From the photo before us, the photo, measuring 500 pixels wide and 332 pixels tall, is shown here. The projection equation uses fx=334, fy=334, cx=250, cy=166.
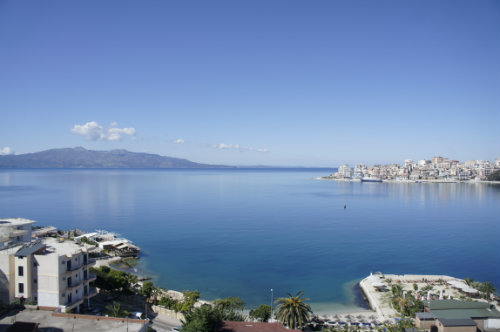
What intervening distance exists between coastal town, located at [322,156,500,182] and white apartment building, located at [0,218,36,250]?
15838cm

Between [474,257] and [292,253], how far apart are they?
62.1 feet

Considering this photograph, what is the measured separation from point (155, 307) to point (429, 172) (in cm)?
17657

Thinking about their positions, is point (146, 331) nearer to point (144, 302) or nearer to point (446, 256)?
point (144, 302)

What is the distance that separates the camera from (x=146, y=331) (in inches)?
583

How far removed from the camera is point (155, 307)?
20.2 metres

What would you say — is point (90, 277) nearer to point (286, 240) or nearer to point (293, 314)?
point (293, 314)

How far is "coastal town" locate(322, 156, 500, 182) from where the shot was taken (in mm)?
156750

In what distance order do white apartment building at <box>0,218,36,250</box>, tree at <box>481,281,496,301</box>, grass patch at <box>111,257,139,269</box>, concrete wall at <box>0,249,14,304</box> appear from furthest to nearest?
grass patch at <box>111,257,139,269</box> → white apartment building at <box>0,218,36,250</box> → tree at <box>481,281,496,301</box> → concrete wall at <box>0,249,14,304</box>

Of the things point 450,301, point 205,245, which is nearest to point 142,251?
point 205,245

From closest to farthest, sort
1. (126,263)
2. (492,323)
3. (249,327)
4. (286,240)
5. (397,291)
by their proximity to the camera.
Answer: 1. (249,327)
2. (492,323)
3. (397,291)
4. (126,263)
5. (286,240)

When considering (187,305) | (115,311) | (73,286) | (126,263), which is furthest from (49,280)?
(126,263)

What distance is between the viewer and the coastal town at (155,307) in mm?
15133

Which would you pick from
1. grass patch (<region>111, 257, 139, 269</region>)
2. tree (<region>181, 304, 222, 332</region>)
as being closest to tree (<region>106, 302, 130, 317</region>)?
tree (<region>181, 304, 222, 332</region>)

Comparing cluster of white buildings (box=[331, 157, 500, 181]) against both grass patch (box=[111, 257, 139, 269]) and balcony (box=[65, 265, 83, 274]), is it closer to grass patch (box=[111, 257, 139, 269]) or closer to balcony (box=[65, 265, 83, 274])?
grass patch (box=[111, 257, 139, 269])
